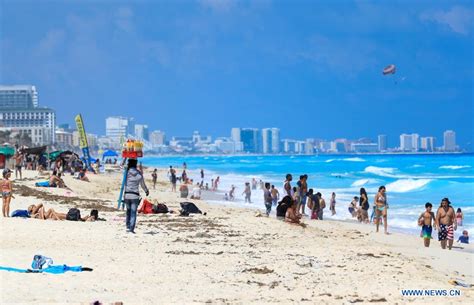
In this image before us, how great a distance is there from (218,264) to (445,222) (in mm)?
6278

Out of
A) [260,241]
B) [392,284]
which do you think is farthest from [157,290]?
[260,241]

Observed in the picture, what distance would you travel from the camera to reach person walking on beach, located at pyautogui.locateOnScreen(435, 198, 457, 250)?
1398 centimetres

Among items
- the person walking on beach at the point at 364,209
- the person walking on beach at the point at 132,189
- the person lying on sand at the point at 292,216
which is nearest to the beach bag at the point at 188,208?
the person lying on sand at the point at 292,216

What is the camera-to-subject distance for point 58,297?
7.41 meters

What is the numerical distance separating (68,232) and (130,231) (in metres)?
1.18

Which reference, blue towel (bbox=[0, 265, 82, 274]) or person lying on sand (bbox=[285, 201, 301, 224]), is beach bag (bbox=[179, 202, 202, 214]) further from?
blue towel (bbox=[0, 265, 82, 274])

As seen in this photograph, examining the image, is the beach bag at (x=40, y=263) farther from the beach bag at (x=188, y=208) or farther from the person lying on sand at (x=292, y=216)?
the beach bag at (x=188, y=208)

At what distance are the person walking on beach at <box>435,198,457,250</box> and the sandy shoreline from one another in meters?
0.36

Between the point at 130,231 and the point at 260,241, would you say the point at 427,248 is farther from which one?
the point at 130,231

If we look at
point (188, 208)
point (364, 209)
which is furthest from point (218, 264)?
point (364, 209)

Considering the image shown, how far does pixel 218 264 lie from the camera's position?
9.93 m

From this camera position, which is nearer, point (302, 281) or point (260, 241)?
point (302, 281)

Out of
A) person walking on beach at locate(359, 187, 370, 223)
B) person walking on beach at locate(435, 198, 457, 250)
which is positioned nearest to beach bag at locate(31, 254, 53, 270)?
person walking on beach at locate(435, 198, 457, 250)

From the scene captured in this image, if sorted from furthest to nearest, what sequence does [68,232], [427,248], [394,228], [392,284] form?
[394,228], [427,248], [68,232], [392,284]
